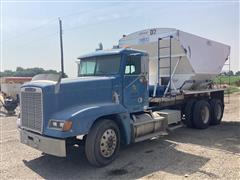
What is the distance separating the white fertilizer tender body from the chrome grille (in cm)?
515

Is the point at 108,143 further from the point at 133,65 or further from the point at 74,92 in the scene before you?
the point at 133,65

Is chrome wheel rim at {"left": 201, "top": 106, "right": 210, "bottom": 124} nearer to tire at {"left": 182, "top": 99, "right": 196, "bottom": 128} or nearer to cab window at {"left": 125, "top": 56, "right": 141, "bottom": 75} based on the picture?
tire at {"left": 182, "top": 99, "right": 196, "bottom": 128}

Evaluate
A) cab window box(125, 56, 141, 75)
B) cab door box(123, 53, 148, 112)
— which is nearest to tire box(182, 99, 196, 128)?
cab door box(123, 53, 148, 112)

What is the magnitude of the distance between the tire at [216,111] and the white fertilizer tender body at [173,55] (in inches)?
48.6

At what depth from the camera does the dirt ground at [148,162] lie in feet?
18.3

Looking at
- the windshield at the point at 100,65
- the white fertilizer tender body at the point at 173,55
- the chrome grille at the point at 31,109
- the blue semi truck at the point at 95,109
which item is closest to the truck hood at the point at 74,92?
the blue semi truck at the point at 95,109

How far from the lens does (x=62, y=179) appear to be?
17.9ft

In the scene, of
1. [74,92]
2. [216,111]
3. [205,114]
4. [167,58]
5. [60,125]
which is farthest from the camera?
[216,111]

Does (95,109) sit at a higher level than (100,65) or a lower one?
lower

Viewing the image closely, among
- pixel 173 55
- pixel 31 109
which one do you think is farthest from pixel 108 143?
pixel 173 55

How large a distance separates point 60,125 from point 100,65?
7.99 ft

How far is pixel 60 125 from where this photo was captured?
551cm

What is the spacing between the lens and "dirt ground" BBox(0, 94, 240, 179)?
558cm

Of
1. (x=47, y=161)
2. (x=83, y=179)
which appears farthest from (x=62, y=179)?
(x=47, y=161)
